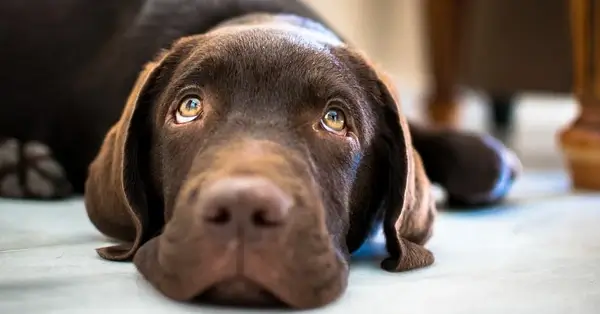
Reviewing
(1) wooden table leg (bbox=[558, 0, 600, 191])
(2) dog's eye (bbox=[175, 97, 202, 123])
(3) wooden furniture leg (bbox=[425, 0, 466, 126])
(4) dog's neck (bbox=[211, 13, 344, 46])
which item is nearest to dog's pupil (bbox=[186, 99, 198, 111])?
(2) dog's eye (bbox=[175, 97, 202, 123])

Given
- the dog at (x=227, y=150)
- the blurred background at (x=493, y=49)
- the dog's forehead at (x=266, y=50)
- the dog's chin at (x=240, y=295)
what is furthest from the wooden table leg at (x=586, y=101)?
the dog's chin at (x=240, y=295)

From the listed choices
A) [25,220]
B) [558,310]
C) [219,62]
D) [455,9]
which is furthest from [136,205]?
[455,9]

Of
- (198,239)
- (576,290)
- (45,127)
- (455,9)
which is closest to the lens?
(198,239)

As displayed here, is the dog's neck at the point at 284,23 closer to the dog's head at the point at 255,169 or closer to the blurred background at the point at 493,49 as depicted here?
the dog's head at the point at 255,169

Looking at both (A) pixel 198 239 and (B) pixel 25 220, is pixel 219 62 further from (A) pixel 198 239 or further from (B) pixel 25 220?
(B) pixel 25 220

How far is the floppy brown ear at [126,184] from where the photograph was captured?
60.3 inches

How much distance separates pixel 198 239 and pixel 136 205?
1.29 ft

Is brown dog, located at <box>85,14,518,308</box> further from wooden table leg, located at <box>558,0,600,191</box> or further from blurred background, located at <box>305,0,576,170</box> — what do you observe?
blurred background, located at <box>305,0,576,170</box>

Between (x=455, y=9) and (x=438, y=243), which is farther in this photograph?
(x=455, y=9)

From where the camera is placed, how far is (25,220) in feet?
6.25

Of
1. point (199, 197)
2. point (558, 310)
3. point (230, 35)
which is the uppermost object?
point (230, 35)

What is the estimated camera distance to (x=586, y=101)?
2645mm

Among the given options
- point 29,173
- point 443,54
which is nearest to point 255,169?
point 29,173

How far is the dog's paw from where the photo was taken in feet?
7.14
